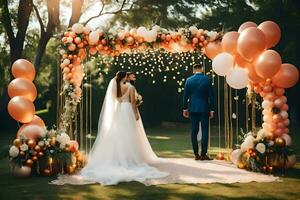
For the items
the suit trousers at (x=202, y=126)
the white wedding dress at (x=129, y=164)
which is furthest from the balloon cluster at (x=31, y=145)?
the suit trousers at (x=202, y=126)

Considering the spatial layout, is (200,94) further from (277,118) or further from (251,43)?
(251,43)

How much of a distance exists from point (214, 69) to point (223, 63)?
0.27 m

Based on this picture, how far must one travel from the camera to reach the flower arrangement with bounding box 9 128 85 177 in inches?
315

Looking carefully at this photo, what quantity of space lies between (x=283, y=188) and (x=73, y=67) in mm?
4737

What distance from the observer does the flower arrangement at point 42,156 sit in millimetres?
7996

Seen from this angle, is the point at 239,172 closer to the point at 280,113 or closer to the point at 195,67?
the point at 280,113

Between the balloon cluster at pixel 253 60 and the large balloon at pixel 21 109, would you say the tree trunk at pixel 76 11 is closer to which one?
the large balloon at pixel 21 109

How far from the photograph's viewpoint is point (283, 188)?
6629 millimetres

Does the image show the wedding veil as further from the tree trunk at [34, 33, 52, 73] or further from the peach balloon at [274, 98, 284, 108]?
the tree trunk at [34, 33, 52, 73]

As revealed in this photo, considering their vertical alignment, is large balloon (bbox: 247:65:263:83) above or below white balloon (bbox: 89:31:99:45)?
below

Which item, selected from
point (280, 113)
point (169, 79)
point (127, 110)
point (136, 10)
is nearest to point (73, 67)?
point (127, 110)

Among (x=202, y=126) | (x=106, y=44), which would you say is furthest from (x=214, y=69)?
(x=106, y=44)

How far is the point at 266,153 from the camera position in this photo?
807 centimetres

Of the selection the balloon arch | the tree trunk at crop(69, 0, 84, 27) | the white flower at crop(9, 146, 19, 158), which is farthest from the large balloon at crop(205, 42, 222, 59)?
the tree trunk at crop(69, 0, 84, 27)
